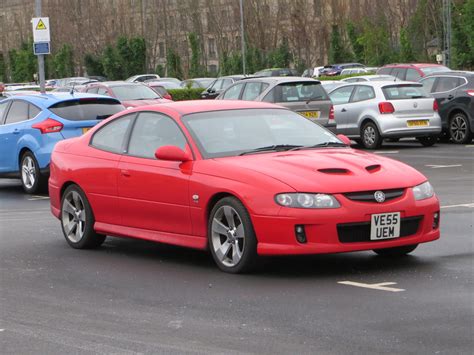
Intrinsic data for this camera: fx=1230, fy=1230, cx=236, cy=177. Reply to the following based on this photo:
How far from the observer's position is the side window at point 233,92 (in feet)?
89.4

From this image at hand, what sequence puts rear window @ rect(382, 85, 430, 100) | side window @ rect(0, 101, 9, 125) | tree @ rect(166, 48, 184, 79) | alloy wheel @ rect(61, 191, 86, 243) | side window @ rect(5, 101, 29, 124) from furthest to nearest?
1. tree @ rect(166, 48, 184, 79)
2. rear window @ rect(382, 85, 430, 100)
3. side window @ rect(0, 101, 9, 125)
4. side window @ rect(5, 101, 29, 124)
5. alloy wheel @ rect(61, 191, 86, 243)

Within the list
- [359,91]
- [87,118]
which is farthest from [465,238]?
[359,91]

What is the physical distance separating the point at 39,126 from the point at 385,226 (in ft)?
32.5

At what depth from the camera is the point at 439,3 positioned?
221 feet

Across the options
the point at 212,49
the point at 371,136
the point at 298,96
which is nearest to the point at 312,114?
the point at 298,96

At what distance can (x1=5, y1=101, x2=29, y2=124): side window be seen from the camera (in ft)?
63.2

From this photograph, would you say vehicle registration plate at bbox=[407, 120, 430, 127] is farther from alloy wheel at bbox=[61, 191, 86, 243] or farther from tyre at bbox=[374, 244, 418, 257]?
tyre at bbox=[374, 244, 418, 257]

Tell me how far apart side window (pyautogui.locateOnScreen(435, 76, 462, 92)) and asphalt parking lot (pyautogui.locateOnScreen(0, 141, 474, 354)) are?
52.3 feet

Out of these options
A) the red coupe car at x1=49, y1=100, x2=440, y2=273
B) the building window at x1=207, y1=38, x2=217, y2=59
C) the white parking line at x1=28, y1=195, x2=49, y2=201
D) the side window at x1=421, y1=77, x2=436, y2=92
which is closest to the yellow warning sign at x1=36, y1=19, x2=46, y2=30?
the side window at x1=421, y1=77, x2=436, y2=92

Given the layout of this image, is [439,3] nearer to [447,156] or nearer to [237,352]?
[447,156]

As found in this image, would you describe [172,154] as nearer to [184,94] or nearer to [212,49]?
[184,94]

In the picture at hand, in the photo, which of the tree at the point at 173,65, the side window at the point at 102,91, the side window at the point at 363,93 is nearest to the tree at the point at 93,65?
the tree at the point at 173,65

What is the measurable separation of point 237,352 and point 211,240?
9.92ft

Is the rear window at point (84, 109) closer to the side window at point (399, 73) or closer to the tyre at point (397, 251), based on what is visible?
the tyre at point (397, 251)
